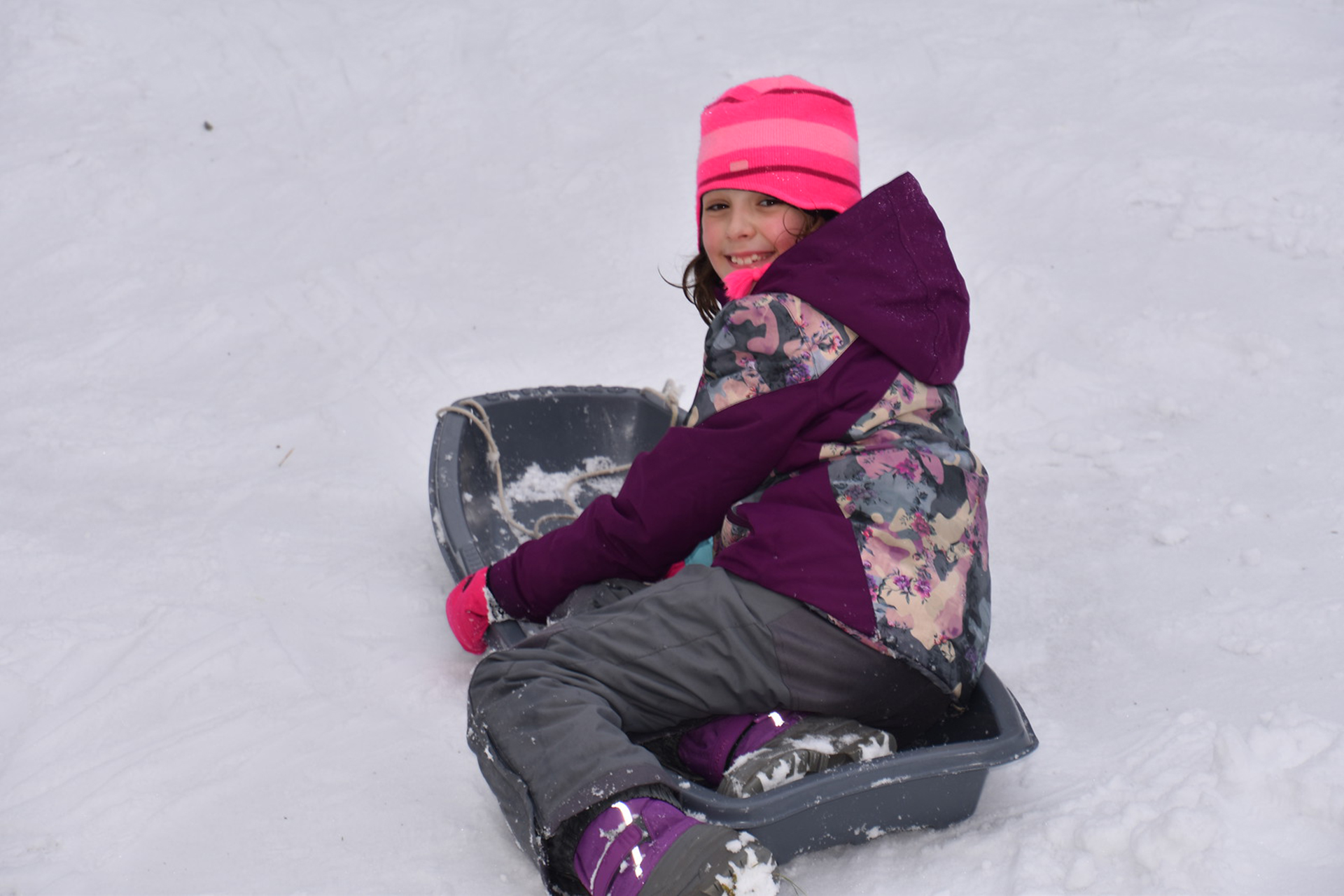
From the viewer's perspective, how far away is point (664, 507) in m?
2.06

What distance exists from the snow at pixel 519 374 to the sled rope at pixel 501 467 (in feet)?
0.75

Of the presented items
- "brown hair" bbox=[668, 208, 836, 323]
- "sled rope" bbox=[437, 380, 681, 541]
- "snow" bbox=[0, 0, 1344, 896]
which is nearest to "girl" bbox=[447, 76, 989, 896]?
"snow" bbox=[0, 0, 1344, 896]

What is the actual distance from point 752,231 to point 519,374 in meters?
1.60

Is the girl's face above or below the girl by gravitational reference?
above

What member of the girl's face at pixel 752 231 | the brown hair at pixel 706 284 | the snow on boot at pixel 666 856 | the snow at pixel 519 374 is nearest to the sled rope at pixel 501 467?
the snow at pixel 519 374

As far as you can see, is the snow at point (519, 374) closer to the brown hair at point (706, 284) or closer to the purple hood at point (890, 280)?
the purple hood at point (890, 280)

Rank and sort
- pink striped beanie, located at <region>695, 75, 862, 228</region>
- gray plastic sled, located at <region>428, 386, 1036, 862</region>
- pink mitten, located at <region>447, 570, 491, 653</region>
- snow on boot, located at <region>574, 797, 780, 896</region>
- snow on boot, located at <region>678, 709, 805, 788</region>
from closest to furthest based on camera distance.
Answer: snow on boot, located at <region>574, 797, 780, 896</region>
gray plastic sled, located at <region>428, 386, 1036, 862</region>
snow on boot, located at <region>678, 709, 805, 788</region>
pink striped beanie, located at <region>695, 75, 862, 228</region>
pink mitten, located at <region>447, 570, 491, 653</region>

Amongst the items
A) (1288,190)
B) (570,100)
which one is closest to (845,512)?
(1288,190)

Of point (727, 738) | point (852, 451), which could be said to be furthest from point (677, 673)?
point (852, 451)

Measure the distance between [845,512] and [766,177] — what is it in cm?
73

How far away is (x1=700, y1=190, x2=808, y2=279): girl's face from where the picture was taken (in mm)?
2262

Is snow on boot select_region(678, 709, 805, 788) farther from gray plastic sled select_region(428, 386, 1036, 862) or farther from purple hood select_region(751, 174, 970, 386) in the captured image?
purple hood select_region(751, 174, 970, 386)

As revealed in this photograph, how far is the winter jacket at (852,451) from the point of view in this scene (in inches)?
72.5

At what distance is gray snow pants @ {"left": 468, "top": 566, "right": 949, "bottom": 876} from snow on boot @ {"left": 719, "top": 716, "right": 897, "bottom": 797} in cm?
3
